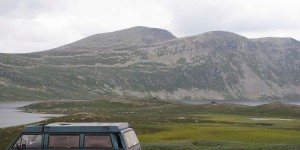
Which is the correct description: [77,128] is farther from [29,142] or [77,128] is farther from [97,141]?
[29,142]

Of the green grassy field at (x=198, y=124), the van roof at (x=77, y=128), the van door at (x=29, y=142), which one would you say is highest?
the van roof at (x=77, y=128)

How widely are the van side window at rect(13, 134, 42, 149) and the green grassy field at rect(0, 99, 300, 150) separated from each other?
64.1 ft

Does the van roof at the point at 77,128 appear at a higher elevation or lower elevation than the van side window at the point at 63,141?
higher

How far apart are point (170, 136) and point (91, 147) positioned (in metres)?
40.2

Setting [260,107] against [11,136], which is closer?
[11,136]

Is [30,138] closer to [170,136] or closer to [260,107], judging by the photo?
[170,136]

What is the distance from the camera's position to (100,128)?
86.1ft

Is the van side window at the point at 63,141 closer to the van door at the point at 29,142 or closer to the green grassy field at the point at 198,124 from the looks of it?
the van door at the point at 29,142

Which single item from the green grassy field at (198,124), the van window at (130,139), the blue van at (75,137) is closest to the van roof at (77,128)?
the blue van at (75,137)

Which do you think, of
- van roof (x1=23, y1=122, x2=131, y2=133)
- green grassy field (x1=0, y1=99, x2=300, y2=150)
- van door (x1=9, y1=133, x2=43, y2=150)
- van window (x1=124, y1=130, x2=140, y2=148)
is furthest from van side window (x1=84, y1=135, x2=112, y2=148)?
green grassy field (x1=0, y1=99, x2=300, y2=150)

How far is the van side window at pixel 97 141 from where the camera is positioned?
85.7 feet

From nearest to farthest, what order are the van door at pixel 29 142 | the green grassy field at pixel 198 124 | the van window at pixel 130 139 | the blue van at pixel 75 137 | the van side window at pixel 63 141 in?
the blue van at pixel 75 137 → the van window at pixel 130 139 → the van side window at pixel 63 141 → the van door at pixel 29 142 → the green grassy field at pixel 198 124

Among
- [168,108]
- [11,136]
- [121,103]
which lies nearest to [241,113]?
[168,108]

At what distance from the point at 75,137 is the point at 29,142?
297cm
